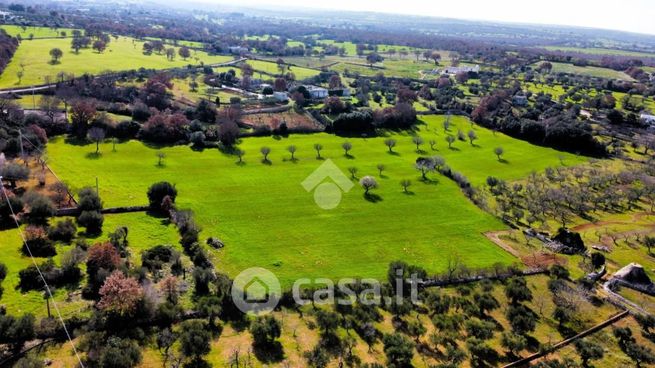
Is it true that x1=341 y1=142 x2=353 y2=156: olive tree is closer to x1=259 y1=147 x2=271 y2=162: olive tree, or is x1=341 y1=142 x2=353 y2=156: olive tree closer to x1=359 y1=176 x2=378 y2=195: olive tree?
x1=259 y1=147 x2=271 y2=162: olive tree

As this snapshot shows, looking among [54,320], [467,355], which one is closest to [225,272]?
[54,320]

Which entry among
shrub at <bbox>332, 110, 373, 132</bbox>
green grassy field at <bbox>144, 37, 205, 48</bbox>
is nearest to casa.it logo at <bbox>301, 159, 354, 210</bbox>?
shrub at <bbox>332, 110, 373, 132</bbox>

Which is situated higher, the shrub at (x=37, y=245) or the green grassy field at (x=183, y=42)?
the green grassy field at (x=183, y=42)

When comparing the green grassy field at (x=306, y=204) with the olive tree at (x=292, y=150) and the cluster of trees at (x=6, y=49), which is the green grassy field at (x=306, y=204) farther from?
the cluster of trees at (x=6, y=49)

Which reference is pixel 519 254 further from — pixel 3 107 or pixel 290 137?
pixel 3 107

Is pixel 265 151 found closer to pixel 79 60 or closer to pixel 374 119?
pixel 374 119

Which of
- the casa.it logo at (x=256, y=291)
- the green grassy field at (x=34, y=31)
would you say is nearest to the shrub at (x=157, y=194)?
the casa.it logo at (x=256, y=291)
